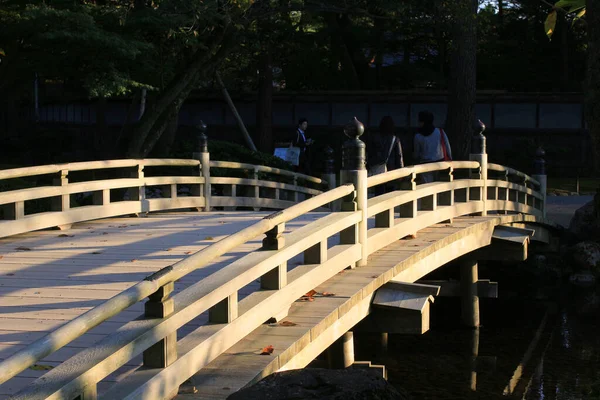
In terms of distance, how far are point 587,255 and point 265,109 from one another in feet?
43.4

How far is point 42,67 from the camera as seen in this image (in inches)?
695

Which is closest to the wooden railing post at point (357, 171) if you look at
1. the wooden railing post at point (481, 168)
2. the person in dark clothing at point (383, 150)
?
the person in dark clothing at point (383, 150)

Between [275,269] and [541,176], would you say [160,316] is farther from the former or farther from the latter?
[541,176]

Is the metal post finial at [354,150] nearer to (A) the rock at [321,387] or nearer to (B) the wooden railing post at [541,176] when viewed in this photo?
(A) the rock at [321,387]

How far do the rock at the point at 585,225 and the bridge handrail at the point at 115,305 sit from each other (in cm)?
1509

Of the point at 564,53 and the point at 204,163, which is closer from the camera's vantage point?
the point at 204,163

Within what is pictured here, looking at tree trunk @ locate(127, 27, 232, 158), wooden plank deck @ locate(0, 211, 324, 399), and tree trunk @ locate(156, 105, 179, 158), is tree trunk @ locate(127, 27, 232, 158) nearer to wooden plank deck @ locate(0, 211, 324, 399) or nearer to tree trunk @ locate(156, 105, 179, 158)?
tree trunk @ locate(156, 105, 179, 158)

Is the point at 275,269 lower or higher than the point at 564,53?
lower

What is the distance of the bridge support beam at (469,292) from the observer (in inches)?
685

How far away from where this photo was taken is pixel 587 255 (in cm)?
2088

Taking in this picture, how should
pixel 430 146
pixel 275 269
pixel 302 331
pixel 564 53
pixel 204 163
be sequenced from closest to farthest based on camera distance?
1. pixel 302 331
2. pixel 275 269
3. pixel 430 146
4. pixel 204 163
5. pixel 564 53

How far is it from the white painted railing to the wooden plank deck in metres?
0.43

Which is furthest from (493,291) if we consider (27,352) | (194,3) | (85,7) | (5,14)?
(27,352)

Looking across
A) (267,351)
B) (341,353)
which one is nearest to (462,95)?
(341,353)
